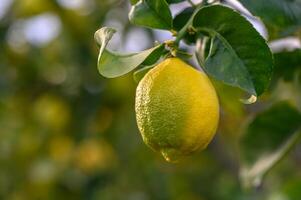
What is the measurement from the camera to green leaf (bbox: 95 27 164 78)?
0.87 meters

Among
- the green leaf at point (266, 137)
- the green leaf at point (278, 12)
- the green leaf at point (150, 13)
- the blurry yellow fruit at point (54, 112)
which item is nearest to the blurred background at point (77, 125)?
the blurry yellow fruit at point (54, 112)

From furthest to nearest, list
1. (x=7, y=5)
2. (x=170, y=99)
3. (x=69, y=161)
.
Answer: (x=69, y=161) < (x=7, y=5) < (x=170, y=99)

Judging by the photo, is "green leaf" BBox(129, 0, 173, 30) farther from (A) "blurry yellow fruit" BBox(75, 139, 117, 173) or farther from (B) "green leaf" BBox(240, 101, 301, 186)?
(A) "blurry yellow fruit" BBox(75, 139, 117, 173)

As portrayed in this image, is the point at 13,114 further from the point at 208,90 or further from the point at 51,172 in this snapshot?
the point at 208,90

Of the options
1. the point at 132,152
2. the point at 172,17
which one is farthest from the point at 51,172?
the point at 172,17

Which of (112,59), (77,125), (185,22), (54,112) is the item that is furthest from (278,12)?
(54,112)

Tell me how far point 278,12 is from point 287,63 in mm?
213

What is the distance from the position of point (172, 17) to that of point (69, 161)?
150cm

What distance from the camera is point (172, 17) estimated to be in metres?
0.96

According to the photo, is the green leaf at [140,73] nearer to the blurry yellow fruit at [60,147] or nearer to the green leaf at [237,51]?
the green leaf at [237,51]

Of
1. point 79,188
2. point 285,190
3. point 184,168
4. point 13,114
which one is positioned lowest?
point 184,168

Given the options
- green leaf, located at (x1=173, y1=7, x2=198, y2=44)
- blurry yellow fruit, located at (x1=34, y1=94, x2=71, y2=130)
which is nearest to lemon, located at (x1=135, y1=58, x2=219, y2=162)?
green leaf, located at (x1=173, y1=7, x2=198, y2=44)

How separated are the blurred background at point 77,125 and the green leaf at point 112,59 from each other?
1.21m

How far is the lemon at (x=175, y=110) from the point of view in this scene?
2.80 feet
